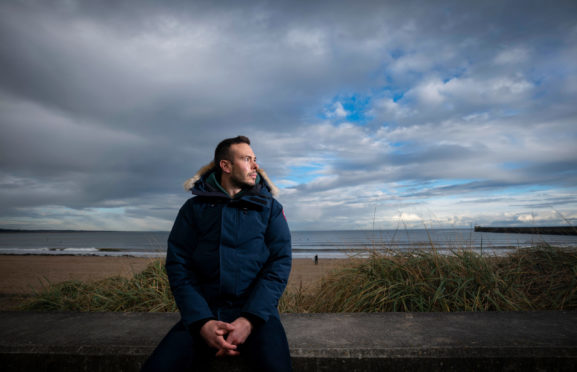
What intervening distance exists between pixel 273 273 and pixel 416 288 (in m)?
2.14

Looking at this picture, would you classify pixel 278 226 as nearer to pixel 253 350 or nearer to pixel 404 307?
pixel 253 350

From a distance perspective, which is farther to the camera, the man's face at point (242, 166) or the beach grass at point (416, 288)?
the beach grass at point (416, 288)

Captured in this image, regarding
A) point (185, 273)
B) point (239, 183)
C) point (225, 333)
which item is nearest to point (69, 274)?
point (185, 273)

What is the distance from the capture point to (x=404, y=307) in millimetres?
3230

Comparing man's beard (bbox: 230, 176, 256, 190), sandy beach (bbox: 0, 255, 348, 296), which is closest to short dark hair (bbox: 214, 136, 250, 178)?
man's beard (bbox: 230, 176, 256, 190)

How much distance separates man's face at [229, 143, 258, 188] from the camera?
6.72 feet

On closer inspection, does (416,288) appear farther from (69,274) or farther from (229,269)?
(69,274)

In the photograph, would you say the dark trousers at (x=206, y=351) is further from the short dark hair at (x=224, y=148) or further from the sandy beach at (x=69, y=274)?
the sandy beach at (x=69, y=274)

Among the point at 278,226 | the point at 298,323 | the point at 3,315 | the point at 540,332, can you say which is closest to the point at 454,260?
the point at 540,332

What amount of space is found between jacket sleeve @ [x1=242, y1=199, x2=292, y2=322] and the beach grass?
1644mm

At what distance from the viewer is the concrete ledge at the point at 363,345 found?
1.91 metres

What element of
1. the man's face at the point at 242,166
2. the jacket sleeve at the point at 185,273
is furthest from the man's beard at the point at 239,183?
the jacket sleeve at the point at 185,273

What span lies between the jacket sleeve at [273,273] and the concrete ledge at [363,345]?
40 centimetres

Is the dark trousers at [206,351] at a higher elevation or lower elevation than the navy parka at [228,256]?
lower
